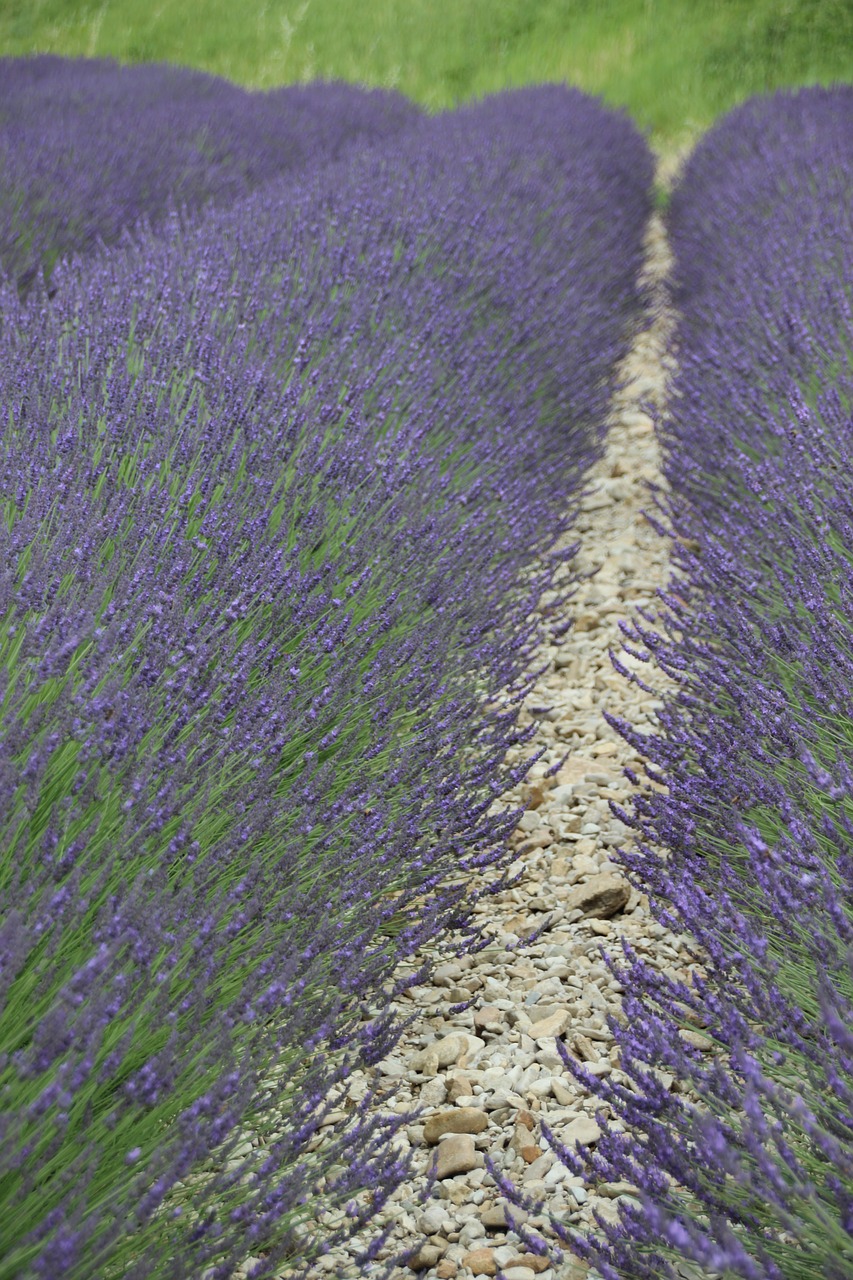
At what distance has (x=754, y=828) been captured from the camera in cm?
137

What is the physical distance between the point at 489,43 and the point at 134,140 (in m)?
5.96

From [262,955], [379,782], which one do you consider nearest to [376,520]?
[379,782]

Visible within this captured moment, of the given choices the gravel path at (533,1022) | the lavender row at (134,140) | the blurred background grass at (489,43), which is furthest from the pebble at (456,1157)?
the blurred background grass at (489,43)

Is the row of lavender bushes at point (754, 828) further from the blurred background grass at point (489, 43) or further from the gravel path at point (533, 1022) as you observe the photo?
the blurred background grass at point (489, 43)

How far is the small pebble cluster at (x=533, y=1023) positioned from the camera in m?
1.47

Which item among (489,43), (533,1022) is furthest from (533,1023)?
(489,43)

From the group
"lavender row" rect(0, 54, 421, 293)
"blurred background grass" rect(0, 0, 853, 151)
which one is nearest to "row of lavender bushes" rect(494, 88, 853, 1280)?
"lavender row" rect(0, 54, 421, 293)

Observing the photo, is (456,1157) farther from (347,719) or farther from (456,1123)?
(347,719)

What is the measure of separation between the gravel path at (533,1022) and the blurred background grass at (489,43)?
7451 millimetres

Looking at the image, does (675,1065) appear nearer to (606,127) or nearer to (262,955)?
(262,955)

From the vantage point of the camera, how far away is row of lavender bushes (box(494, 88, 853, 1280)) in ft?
3.50

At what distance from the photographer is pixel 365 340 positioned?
278 cm

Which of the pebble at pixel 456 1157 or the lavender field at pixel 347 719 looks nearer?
the lavender field at pixel 347 719

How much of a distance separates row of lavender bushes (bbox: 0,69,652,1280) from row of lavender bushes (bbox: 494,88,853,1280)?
0.33m
